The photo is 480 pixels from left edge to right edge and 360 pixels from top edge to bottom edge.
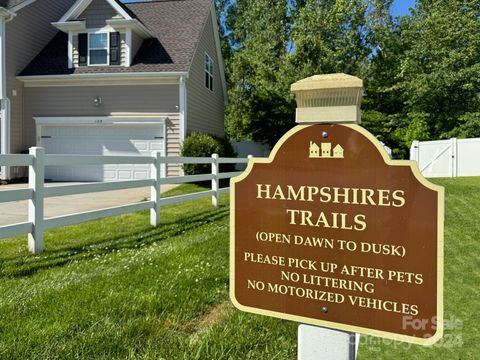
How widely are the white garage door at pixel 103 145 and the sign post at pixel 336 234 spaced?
14.0 meters

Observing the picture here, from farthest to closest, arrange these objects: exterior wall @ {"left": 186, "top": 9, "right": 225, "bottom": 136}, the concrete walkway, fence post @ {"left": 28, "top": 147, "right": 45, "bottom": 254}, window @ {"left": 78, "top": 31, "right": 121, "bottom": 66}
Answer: exterior wall @ {"left": 186, "top": 9, "right": 225, "bottom": 136} < window @ {"left": 78, "top": 31, "right": 121, "bottom": 66} < the concrete walkway < fence post @ {"left": 28, "top": 147, "right": 45, "bottom": 254}

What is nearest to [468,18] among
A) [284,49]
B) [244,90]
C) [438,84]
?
[438,84]

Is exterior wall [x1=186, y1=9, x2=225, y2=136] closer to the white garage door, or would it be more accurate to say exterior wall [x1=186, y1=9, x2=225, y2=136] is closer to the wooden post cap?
the white garage door

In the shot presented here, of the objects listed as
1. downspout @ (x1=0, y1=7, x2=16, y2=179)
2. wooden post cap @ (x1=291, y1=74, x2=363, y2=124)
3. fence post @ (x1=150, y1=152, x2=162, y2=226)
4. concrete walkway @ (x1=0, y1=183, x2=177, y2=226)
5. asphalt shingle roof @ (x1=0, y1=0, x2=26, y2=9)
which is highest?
asphalt shingle roof @ (x1=0, y1=0, x2=26, y2=9)

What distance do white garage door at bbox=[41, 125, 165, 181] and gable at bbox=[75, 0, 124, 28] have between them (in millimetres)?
3966

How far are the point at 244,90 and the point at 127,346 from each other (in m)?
27.8

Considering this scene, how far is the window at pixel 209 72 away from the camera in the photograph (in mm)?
18806

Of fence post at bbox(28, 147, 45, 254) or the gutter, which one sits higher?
the gutter

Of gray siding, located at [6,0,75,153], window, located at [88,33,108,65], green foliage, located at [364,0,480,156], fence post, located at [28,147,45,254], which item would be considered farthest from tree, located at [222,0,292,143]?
fence post, located at [28,147,45,254]

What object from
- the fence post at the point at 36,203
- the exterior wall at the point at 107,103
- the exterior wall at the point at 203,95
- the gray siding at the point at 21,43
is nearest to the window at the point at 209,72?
the exterior wall at the point at 203,95

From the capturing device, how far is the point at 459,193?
33.2 ft

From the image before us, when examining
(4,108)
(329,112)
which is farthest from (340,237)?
(4,108)

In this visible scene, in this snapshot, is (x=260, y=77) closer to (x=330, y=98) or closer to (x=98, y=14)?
(x=98, y=14)

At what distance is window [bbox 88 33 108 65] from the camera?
1609cm
